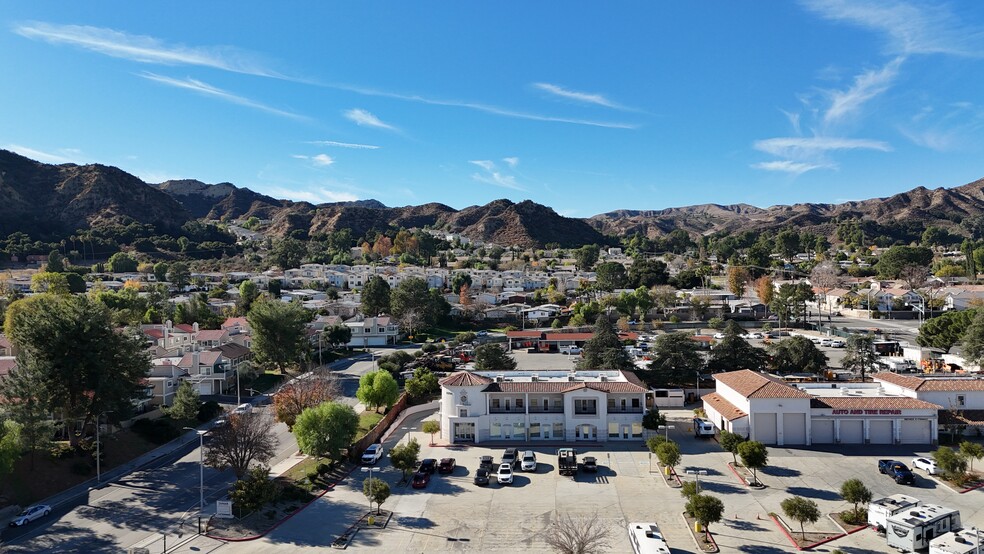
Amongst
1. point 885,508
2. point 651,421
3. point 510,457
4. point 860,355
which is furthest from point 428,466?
point 860,355

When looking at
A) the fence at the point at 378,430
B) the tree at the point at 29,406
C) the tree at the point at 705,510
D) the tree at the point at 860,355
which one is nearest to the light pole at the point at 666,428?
the tree at the point at 705,510

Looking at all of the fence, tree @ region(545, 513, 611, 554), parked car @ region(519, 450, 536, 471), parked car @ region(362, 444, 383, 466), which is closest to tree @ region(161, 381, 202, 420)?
the fence

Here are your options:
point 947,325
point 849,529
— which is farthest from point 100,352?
point 947,325

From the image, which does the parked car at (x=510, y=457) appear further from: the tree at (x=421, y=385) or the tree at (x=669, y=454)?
the tree at (x=421, y=385)

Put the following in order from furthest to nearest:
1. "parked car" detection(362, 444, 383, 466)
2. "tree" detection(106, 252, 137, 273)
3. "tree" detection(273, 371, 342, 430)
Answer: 1. "tree" detection(106, 252, 137, 273)
2. "tree" detection(273, 371, 342, 430)
3. "parked car" detection(362, 444, 383, 466)

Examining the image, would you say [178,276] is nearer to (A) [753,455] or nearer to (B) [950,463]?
(A) [753,455]

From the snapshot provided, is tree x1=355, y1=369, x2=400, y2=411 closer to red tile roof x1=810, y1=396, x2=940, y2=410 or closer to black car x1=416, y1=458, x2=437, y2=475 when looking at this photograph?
black car x1=416, y1=458, x2=437, y2=475
